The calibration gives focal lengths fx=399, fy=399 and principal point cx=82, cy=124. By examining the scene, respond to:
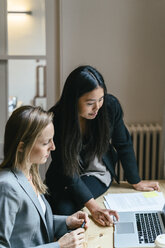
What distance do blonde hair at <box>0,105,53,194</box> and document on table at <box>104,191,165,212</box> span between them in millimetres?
611

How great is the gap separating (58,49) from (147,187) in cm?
111

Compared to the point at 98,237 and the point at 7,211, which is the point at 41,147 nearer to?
the point at 7,211

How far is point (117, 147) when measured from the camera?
2137 millimetres

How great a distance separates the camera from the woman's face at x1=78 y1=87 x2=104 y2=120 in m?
1.76

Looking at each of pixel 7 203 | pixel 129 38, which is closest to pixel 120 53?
pixel 129 38

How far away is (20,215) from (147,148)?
4.91 feet

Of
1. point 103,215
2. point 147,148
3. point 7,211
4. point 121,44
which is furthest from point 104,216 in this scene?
point 121,44

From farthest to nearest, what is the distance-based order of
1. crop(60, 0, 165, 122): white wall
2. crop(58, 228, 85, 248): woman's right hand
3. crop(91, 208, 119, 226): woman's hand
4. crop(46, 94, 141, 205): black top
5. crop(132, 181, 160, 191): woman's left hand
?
crop(60, 0, 165, 122): white wall
crop(132, 181, 160, 191): woman's left hand
crop(46, 94, 141, 205): black top
crop(91, 208, 119, 226): woman's hand
crop(58, 228, 85, 248): woman's right hand

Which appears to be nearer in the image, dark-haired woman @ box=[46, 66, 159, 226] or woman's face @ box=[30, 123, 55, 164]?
woman's face @ box=[30, 123, 55, 164]

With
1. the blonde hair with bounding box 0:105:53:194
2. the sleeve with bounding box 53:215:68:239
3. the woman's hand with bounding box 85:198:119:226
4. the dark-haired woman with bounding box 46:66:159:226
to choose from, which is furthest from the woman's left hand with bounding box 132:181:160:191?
the blonde hair with bounding box 0:105:53:194

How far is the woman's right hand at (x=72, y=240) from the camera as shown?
1.39m

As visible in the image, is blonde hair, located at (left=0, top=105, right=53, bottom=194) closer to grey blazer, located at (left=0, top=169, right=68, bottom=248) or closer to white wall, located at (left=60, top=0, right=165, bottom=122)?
grey blazer, located at (left=0, top=169, right=68, bottom=248)

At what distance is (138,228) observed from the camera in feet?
5.16

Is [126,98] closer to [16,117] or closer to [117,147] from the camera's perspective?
[117,147]
